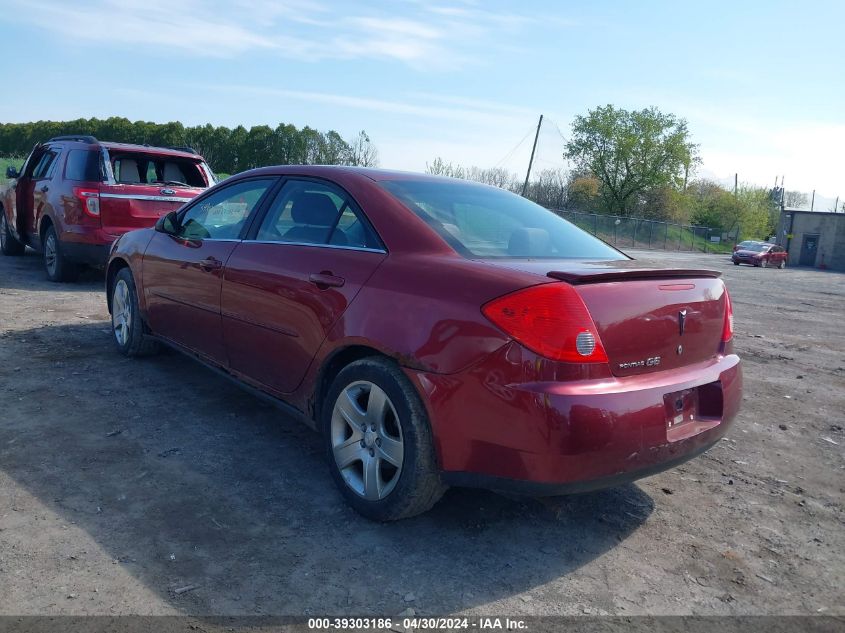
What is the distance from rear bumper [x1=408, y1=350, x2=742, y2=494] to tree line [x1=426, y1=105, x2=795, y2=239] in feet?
220

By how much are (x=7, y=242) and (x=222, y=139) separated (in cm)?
3855

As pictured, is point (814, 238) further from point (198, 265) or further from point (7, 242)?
point (198, 265)

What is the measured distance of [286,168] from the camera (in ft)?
13.9

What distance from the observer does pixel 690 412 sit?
9.98 ft

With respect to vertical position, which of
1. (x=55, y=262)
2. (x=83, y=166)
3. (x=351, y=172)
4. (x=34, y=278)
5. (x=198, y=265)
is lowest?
(x=34, y=278)

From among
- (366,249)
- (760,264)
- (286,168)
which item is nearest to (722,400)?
(366,249)

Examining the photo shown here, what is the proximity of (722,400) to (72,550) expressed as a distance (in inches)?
114

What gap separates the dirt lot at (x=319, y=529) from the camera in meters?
2.62

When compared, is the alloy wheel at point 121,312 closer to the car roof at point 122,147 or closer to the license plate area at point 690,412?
the car roof at point 122,147

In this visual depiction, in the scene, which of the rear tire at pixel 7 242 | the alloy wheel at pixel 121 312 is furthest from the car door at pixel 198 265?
the rear tire at pixel 7 242

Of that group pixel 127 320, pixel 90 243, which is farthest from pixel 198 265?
pixel 90 243

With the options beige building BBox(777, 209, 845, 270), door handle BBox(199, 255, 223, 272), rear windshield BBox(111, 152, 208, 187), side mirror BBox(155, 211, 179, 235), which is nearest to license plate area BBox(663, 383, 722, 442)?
door handle BBox(199, 255, 223, 272)

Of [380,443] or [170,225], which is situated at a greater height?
[170,225]

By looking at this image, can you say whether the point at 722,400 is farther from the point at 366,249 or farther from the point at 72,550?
the point at 72,550
